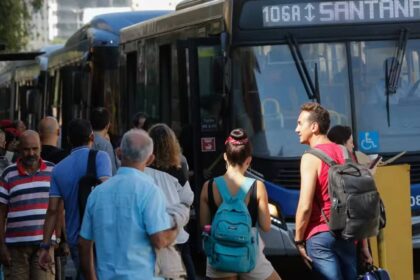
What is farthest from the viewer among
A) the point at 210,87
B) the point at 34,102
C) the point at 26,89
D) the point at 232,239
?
the point at 26,89

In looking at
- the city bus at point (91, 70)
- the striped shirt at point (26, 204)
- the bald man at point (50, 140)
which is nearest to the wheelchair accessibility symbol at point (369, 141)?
the bald man at point (50, 140)

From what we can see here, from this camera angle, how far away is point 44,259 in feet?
28.6

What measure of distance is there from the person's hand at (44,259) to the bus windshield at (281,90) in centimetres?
395

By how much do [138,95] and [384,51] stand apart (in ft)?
17.3

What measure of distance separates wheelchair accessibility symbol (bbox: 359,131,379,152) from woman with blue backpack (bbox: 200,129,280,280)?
4.33m

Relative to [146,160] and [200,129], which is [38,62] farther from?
[146,160]

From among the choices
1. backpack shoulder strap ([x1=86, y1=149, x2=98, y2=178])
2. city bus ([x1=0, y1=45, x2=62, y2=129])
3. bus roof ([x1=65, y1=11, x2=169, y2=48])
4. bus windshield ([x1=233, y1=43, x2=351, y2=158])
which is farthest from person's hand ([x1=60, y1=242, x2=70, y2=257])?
city bus ([x1=0, y1=45, x2=62, y2=129])

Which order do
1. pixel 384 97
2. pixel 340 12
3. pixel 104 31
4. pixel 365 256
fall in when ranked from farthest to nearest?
pixel 104 31, pixel 340 12, pixel 384 97, pixel 365 256

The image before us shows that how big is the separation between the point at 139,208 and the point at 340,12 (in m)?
6.53

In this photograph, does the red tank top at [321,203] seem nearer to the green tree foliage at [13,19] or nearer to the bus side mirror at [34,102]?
the bus side mirror at [34,102]

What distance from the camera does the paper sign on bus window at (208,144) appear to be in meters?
13.0

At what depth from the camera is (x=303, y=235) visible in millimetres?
8336

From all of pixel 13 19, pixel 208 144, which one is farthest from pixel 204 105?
pixel 13 19

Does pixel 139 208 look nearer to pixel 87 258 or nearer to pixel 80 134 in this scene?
pixel 87 258
